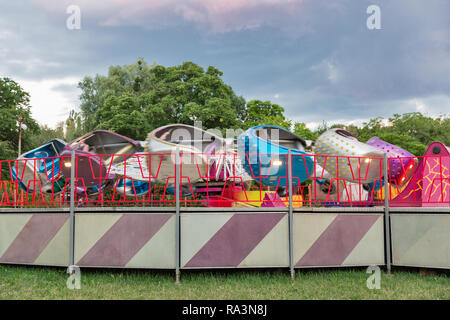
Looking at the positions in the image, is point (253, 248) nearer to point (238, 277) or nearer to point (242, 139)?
point (238, 277)

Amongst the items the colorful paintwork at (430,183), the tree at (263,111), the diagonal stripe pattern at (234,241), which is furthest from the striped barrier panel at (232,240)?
the tree at (263,111)

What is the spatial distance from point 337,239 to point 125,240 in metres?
3.08

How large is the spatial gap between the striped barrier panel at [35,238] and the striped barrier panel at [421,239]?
4.94 metres

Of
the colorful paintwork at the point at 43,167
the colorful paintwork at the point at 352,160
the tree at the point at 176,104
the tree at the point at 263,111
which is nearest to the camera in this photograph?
the colorful paintwork at the point at 352,160

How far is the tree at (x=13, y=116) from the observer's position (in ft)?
75.3

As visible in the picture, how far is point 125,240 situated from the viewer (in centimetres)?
555

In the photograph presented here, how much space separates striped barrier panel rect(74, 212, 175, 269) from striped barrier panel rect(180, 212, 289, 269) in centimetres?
24

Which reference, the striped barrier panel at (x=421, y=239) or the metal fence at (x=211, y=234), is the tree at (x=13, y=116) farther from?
the striped barrier panel at (x=421, y=239)

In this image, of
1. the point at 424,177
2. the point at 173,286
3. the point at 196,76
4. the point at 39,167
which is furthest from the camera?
the point at 196,76

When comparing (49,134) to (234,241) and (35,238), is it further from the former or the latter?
(234,241)
